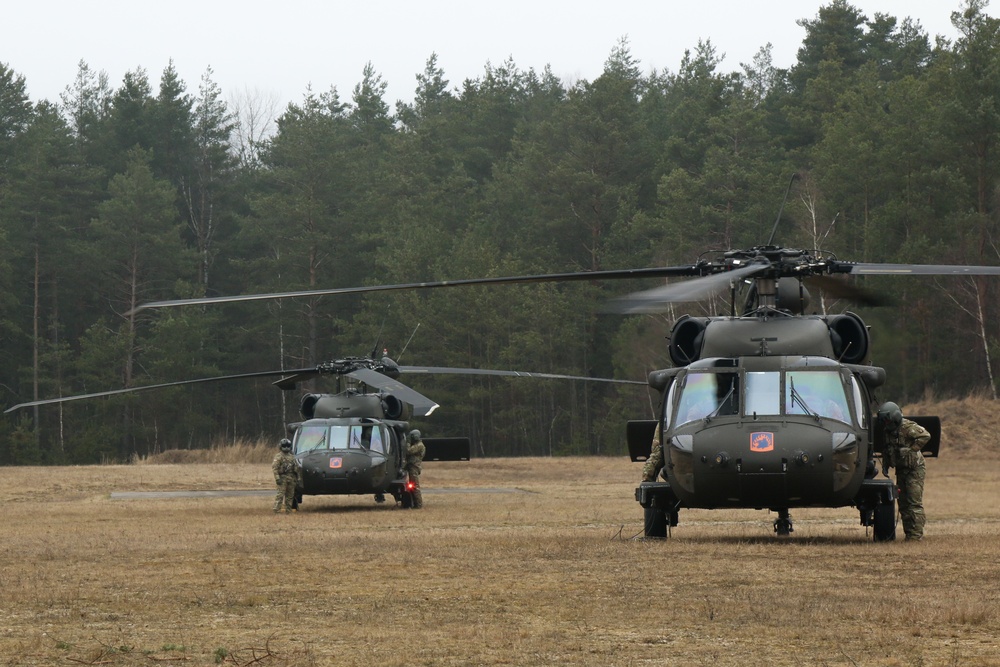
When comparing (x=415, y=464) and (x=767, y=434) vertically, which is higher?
(x=767, y=434)

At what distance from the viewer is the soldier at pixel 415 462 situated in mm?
25094

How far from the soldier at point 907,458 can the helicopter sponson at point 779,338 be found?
0.69 metres

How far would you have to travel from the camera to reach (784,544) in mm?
13875

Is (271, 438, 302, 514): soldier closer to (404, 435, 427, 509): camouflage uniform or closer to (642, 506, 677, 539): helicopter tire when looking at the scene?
(404, 435, 427, 509): camouflage uniform

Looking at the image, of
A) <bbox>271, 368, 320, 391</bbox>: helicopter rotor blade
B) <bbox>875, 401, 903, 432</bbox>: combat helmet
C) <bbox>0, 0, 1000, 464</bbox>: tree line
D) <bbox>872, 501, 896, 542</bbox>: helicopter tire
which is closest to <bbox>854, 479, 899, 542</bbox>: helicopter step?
<bbox>872, 501, 896, 542</bbox>: helicopter tire

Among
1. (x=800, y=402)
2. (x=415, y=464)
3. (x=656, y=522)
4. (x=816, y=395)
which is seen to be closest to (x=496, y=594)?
(x=800, y=402)

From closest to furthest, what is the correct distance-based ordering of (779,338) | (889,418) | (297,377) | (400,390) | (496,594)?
(496,594) < (779,338) < (889,418) < (400,390) < (297,377)

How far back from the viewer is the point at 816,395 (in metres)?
13.7

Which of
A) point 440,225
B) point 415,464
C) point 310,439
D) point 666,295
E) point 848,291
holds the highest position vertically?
point 440,225

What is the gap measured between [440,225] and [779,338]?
57934mm

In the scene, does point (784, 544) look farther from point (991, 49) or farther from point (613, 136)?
point (613, 136)

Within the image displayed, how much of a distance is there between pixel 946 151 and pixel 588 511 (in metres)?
34.3

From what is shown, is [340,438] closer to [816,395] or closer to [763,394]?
[763,394]

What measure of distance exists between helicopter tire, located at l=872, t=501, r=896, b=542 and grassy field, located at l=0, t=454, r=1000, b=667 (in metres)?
0.15
